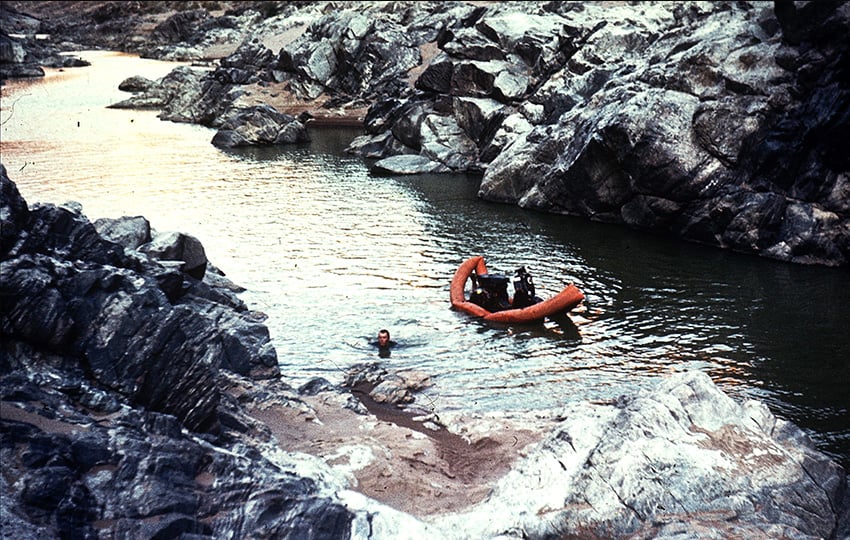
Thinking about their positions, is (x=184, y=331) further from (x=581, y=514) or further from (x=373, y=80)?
(x=373, y=80)

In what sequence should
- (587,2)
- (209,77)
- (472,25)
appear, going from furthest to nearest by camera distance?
(209,77) < (587,2) < (472,25)

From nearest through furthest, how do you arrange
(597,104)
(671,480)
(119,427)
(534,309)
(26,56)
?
1. (119,427)
2. (671,480)
3. (534,309)
4. (597,104)
5. (26,56)

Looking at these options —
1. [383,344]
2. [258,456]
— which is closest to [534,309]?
[383,344]

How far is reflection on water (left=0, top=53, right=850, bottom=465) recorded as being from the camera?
778 inches

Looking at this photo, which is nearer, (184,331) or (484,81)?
(184,331)

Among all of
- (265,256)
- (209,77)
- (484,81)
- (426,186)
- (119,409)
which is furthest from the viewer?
(209,77)

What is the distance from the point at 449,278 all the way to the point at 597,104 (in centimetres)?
1528

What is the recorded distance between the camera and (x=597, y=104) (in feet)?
125

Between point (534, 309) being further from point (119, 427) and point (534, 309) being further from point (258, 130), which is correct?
point (258, 130)

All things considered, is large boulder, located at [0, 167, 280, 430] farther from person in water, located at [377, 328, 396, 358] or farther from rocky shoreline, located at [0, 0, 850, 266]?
rocky shoreline, located at [0, 0, 850, 266]

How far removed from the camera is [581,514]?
10.9 meters

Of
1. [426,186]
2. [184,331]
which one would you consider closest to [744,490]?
[184,331]

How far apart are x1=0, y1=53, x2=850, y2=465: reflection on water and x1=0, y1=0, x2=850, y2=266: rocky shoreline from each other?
177 cm

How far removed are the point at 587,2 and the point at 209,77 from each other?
32.3 metres
